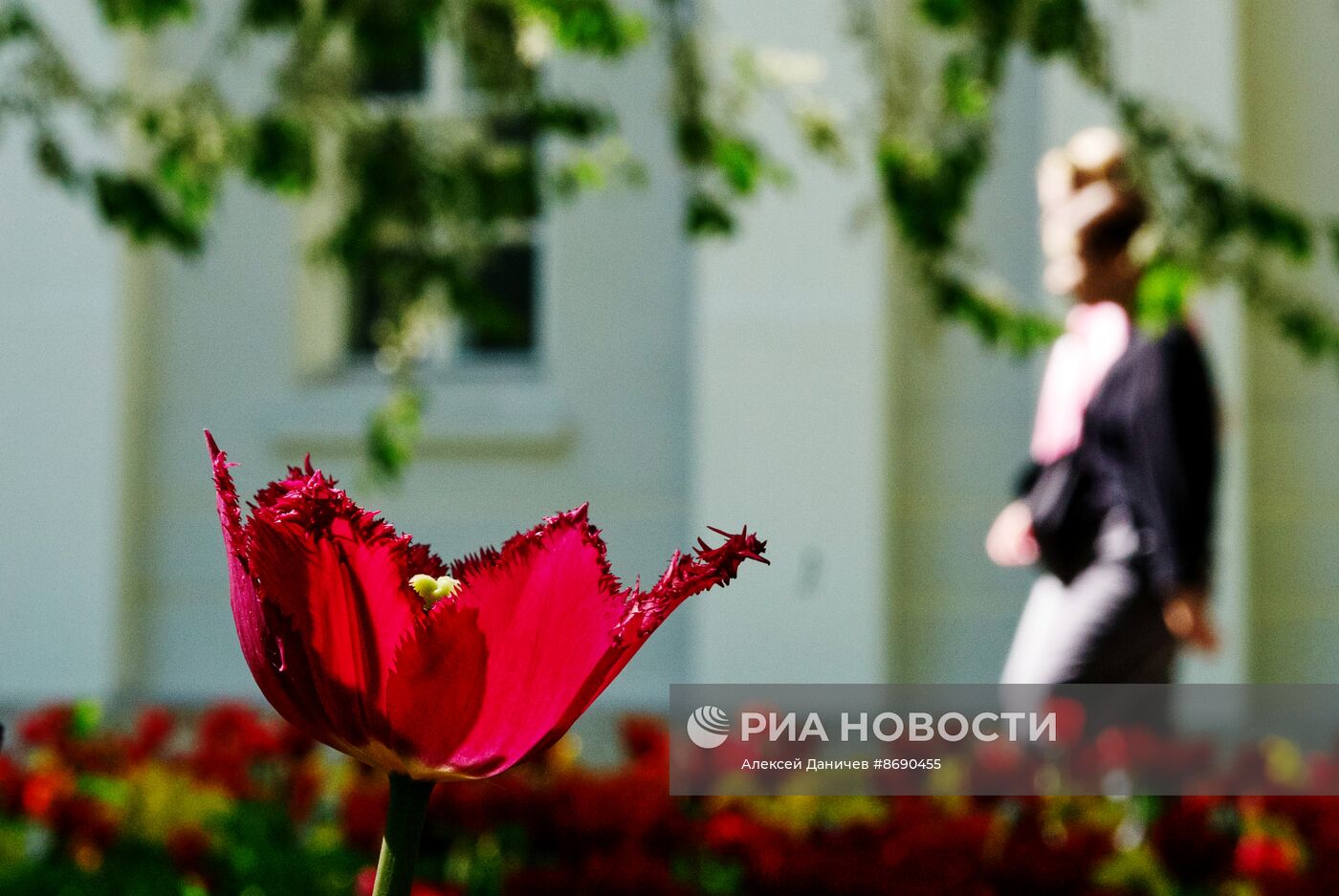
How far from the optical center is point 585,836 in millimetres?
1688

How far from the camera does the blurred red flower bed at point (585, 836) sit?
150cm

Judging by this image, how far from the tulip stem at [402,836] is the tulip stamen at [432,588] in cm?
6

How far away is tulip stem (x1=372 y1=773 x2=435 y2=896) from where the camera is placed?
48 centimetres

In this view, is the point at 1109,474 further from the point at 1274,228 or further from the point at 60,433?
the point at 60,433

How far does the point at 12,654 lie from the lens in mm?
6949

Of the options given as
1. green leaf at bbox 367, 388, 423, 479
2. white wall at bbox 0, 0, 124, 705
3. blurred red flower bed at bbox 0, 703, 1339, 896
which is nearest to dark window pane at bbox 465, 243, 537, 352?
white wall at bbox 0, 0, 124, 705

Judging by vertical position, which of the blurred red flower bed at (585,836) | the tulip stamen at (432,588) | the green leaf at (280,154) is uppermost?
the green leaf at (280,154)

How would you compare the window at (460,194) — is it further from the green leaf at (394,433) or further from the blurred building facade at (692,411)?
the blurred building facade at (692,411)

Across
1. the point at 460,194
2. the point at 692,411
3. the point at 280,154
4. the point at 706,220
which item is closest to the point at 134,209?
the point at 280,154

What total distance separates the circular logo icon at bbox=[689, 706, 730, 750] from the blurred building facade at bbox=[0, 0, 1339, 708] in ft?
13.7

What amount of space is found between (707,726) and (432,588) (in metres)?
1.43

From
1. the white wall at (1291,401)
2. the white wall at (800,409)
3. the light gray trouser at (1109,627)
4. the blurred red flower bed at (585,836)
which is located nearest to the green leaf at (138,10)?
the blurred red flower bed at (585,836)

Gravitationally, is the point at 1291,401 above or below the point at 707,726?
above

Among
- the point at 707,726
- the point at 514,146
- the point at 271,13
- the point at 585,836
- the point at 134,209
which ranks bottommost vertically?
the point at 585,836
